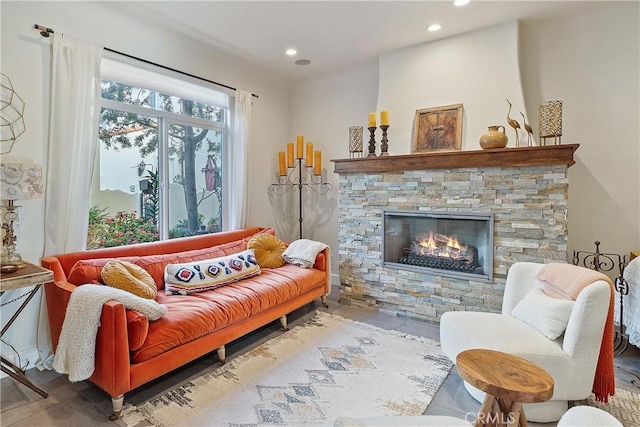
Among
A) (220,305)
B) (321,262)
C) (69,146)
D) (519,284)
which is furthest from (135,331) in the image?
(519,284)

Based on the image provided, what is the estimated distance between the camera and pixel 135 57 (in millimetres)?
2963

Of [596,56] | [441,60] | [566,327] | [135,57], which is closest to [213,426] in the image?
Result: [566,327]

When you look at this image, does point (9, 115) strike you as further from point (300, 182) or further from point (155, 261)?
point (300, 182)

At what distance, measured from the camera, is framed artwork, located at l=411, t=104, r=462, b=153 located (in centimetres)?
335

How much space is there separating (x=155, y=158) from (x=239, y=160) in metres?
0.93

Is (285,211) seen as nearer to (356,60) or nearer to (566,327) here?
(356,60)

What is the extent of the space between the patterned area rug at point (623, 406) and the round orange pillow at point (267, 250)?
2.62m

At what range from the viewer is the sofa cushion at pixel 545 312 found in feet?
6.28

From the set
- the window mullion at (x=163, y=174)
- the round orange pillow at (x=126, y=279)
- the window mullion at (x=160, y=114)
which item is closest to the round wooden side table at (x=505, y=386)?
the round orange pillow at (x=126, y=279)

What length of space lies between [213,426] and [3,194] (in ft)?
5.96

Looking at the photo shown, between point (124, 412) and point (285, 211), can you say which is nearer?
point (124, 412)

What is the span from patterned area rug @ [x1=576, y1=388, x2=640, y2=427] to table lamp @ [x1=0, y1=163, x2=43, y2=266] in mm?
3570

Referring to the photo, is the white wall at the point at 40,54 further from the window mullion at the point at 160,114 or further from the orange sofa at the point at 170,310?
the window mullion at the point at 160,114

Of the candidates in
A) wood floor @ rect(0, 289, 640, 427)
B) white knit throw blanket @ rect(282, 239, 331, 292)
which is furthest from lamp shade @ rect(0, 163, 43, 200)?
white knit throw blanket @ rect(282, 239, 331, 292)
